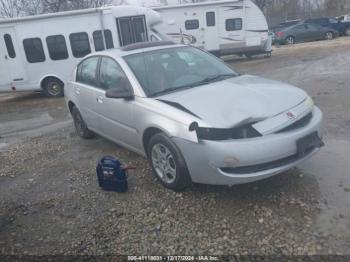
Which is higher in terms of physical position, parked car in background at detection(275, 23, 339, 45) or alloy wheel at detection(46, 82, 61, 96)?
alloy wheel at detection(46, 82, 61, 96)

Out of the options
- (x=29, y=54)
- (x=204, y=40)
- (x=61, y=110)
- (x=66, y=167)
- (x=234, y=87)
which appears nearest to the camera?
(x=234, y=87)

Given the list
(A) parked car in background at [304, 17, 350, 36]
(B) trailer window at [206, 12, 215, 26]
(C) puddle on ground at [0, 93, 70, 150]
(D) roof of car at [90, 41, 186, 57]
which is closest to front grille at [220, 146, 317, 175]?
(D) roof of car at [90, 41, 186, 57]

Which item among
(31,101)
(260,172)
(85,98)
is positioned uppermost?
(85,98)

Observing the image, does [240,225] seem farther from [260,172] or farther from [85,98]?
[85,98]

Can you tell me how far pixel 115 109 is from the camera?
491cm

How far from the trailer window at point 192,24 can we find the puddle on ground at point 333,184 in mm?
13092

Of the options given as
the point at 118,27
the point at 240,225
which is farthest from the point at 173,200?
the point at 118,27

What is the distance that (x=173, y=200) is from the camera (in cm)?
400

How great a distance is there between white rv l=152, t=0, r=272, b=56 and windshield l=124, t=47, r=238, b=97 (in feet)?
41.1

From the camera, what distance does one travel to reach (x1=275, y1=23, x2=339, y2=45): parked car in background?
25469 mm

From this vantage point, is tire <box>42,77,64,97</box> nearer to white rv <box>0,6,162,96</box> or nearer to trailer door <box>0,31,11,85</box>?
white rv <box>0,6,162,96</box>

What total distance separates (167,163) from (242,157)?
3.18 feet

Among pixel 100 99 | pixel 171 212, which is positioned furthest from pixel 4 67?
pixel 171 212

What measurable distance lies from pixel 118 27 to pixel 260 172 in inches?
417
